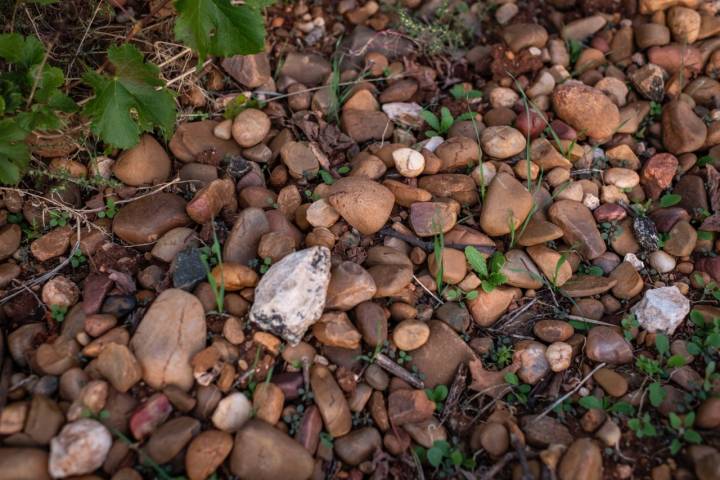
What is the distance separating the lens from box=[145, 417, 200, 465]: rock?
2049mm

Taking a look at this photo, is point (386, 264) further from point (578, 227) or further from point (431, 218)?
point (578, 227)

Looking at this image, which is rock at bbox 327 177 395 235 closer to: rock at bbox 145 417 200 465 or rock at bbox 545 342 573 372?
rock at bbox 545 342 573 372

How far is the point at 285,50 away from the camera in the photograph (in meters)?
3.26

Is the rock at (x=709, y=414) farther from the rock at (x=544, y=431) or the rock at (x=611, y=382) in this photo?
the rock at (x=544, y=431)

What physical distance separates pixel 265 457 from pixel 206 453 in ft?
0.61

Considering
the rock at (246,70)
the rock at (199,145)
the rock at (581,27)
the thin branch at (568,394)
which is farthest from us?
the rock at (581,27)

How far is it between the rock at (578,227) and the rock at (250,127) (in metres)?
1.30

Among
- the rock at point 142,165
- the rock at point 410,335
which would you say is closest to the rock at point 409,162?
the rock at point 410,335

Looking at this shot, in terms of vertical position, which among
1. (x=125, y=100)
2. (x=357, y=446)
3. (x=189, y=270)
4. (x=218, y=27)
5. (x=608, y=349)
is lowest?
(x=357, y=446)

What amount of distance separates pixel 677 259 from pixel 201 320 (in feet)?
6.38

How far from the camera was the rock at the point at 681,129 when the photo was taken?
114 inches

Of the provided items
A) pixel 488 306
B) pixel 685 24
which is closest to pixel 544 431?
pixel 488 306

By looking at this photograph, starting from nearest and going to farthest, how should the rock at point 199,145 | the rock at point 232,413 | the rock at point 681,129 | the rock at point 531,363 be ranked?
the rock at point 232,413 → the rock at point 531,363 → the rock at point 199,145 → the rock at point 681,129

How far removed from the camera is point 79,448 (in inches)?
77.3
